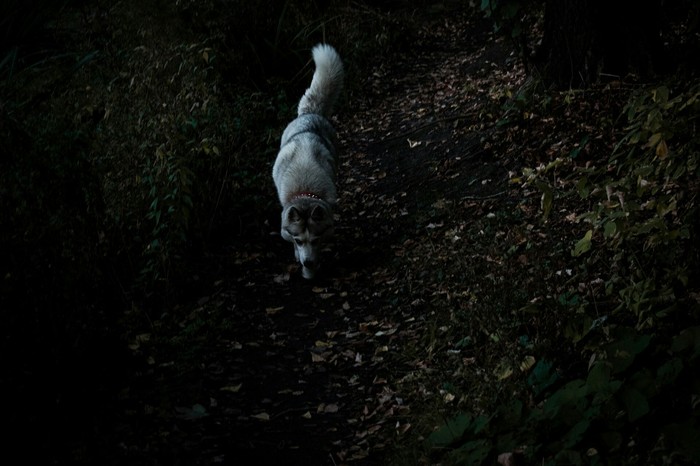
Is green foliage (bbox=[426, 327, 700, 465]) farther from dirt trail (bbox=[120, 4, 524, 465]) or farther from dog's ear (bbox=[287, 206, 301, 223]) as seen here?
dog's ear (bbox=[287, 206, 301, 223])

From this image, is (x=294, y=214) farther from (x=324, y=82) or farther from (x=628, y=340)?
(x=628, y=340)

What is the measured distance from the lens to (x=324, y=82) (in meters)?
8.93

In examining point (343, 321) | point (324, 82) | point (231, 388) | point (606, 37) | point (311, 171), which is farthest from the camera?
point (324, 82)

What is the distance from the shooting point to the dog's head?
664 centimetres

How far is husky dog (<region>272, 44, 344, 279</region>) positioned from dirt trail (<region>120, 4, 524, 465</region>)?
17.3 inches

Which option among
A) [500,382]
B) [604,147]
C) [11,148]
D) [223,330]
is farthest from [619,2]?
[11,148]

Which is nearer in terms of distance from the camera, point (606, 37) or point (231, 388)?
point (231, 388)

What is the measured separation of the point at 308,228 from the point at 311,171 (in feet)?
3.12

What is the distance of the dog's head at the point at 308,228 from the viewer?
6637mm

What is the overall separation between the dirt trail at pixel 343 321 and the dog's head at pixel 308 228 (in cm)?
26

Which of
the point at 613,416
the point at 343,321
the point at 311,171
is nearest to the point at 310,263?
the point at 343,321

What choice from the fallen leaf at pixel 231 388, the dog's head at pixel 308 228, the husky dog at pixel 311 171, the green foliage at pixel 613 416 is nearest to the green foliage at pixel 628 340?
the green foliage at pixel 613 416

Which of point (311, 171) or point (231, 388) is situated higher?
point (311, 171)

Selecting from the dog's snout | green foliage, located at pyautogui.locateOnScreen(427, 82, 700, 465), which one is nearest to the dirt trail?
the dog's snout
